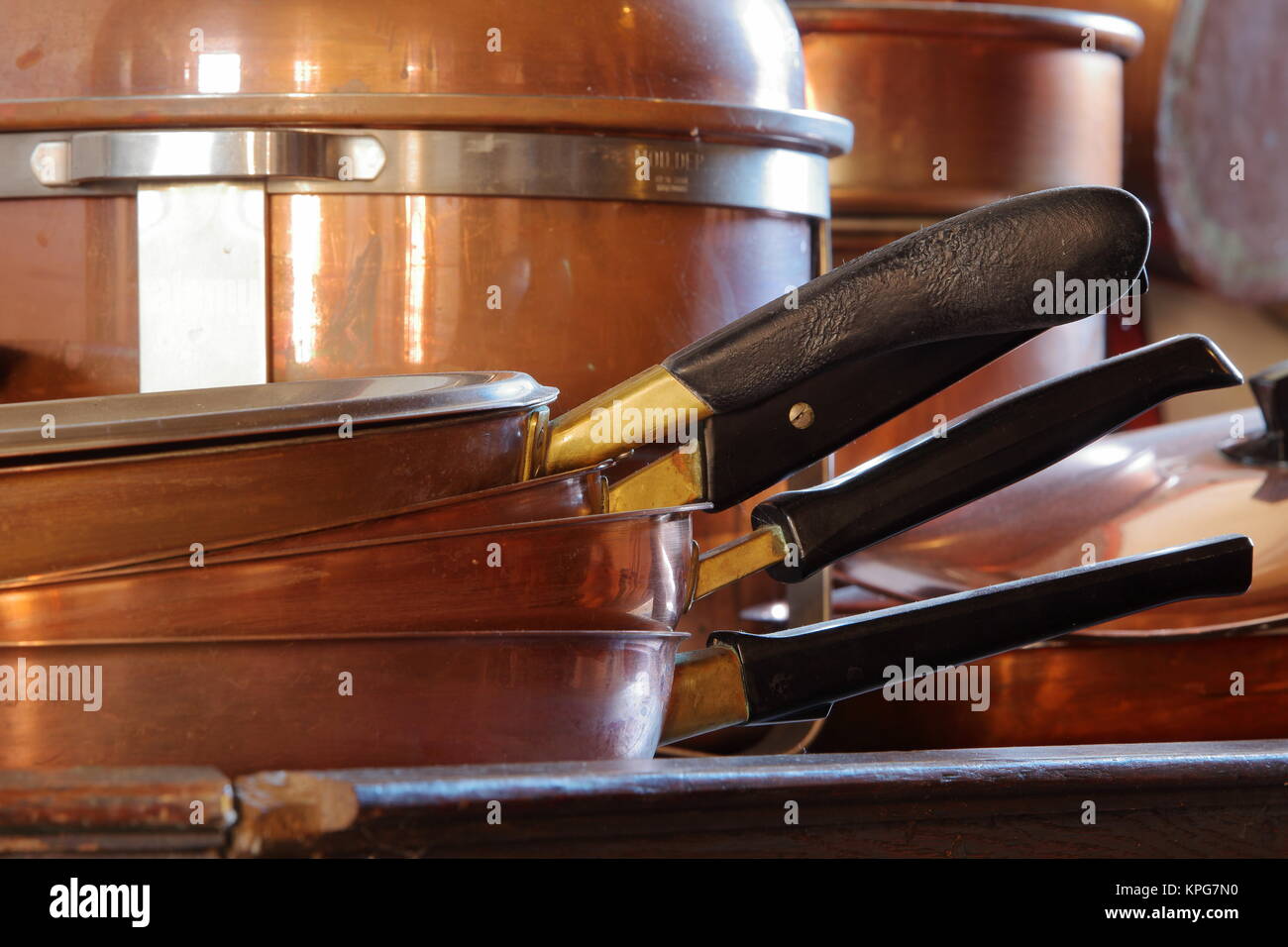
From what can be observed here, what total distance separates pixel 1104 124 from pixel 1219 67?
416mm

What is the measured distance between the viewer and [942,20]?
1.12 metres

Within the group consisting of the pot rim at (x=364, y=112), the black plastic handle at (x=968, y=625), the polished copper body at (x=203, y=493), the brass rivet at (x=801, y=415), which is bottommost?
the black plastic handle at (x=968, y=625)

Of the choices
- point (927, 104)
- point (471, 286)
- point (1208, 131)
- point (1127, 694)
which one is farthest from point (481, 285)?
point (1208, 131)

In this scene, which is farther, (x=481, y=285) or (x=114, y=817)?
(x=481, y=285)

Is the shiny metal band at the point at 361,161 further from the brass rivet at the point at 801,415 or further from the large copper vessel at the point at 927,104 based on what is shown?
the large copper vessel at the point at 927,104

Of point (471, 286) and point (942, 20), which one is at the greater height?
point (942, 20)

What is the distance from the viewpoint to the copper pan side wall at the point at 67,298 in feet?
2.10

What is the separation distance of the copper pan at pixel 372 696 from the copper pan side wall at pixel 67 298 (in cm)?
20

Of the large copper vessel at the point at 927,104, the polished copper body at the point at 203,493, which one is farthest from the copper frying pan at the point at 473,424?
the large copper vessel at the point at 927,104

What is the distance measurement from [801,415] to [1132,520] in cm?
39

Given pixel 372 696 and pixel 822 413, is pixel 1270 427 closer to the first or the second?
pixel 822 413

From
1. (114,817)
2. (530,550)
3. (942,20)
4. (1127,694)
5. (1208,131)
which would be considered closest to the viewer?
(114,817)

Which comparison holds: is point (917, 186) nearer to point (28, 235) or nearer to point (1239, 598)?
point (1239, 598)
